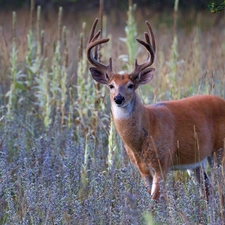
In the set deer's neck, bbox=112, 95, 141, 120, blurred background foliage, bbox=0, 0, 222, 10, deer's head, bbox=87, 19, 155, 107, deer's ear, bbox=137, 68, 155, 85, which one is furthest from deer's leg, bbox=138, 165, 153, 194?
blurred background foliage, bbox=0, 0, 222, 10

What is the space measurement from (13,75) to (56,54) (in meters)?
0.52

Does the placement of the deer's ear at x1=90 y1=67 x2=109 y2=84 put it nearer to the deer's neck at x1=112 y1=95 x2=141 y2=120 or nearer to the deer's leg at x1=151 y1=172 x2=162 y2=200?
the deer's neck at x1=112 y1=95 x2=141 y2=120

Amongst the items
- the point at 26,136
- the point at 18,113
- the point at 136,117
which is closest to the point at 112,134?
the point at 136,117

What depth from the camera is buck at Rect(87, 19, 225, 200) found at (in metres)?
5.54

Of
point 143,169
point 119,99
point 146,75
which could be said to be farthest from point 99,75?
point 143,169

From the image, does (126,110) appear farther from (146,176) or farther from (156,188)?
(156,188)

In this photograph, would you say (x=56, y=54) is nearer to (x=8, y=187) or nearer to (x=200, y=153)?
(x=200, y=153)

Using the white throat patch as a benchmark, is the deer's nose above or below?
above

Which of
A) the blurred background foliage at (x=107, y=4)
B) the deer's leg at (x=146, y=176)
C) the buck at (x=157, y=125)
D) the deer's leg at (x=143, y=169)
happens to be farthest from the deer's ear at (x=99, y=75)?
the blurred background foliage at (x=107, y=4)

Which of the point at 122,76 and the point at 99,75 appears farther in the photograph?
→ the point at 99,75

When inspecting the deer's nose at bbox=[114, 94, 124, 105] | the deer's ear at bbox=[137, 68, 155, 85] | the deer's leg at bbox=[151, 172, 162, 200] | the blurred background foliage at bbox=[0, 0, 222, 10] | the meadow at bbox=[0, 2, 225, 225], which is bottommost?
the deer's leg at bbox=[151, 172, 162, 200]

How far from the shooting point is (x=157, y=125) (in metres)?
5.65

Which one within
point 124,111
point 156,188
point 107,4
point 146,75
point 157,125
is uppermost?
point 107,4

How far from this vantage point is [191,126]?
5895 mm
